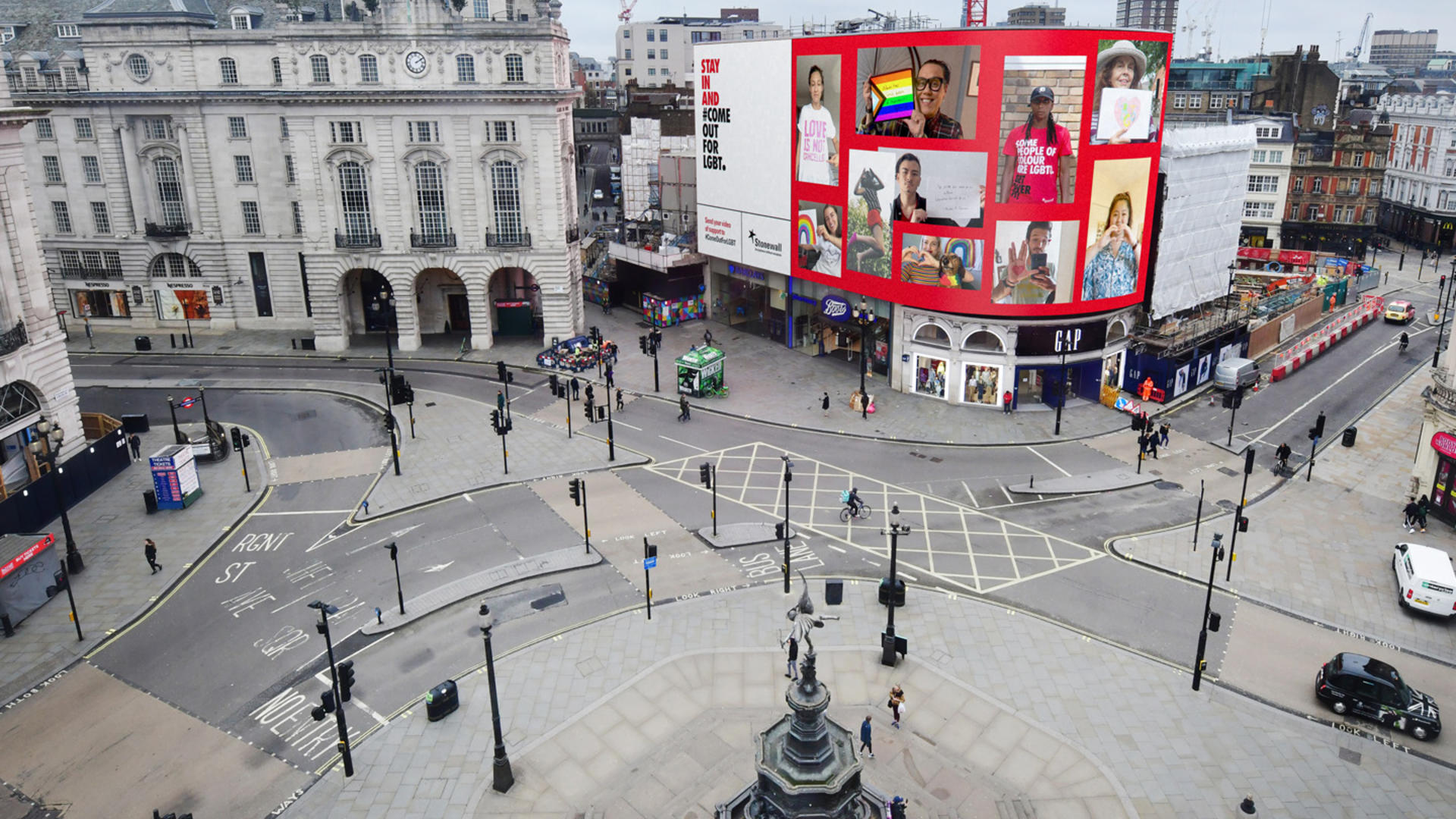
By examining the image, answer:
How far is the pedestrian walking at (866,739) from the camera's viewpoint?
1036 inches

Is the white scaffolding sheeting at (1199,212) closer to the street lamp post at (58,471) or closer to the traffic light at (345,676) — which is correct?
the traffic light at (345,676)

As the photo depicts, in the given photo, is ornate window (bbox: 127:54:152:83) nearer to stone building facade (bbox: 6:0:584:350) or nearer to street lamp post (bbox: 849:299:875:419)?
stone building facade (bbox: 6:0:584:350)

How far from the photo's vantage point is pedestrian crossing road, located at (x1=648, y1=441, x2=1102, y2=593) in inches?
1467

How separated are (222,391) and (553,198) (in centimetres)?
2317

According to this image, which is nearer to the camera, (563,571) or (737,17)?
(563,571)

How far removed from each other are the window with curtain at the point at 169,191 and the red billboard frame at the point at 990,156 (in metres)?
42.7

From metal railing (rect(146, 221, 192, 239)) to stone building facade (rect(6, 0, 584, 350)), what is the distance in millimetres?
137

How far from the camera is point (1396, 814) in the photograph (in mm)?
24844

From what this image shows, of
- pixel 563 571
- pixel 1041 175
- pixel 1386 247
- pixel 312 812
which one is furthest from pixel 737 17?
pixel 312 812

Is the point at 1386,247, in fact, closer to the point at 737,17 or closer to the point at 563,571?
the point at 563,571

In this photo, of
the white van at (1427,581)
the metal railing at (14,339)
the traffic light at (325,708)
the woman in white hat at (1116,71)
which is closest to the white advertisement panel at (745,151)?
the woman in white hat at (1116,71)

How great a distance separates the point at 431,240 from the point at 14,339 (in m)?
26.3

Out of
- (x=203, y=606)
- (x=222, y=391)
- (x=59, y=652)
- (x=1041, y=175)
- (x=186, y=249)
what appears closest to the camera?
(x=59, y=652)

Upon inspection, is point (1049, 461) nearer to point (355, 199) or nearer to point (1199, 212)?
point (1199, 212)
